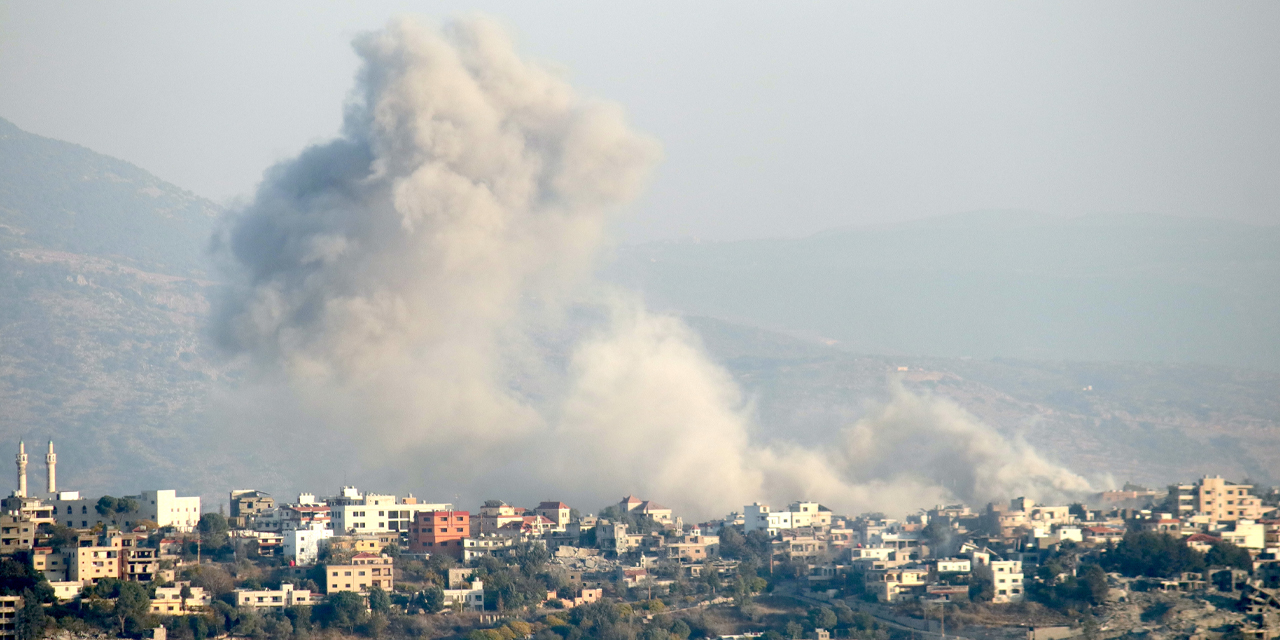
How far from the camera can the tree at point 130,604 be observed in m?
51.0

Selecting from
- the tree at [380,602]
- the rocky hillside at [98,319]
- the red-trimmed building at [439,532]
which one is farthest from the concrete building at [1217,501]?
the rocky hillside at [98,319]

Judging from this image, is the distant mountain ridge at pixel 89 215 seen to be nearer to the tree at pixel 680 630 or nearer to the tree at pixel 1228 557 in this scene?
the tree at pixel 680 630

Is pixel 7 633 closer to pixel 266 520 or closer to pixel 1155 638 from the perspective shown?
pixel 266 520

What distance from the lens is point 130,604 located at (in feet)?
168

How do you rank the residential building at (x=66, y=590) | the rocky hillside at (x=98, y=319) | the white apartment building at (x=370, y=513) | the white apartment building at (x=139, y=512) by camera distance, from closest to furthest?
the residential building at (x=66, y=590)
the white apartment building at (x=139, y=512)
the white apartment building at (x=370, y=513)
the rocky hillside at (x=98, y=319)

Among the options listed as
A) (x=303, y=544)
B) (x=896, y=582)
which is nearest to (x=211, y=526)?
(x=303, y=544)

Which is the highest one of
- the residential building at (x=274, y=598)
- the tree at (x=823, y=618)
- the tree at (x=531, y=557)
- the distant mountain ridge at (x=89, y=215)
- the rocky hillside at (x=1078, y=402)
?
the distant mountain ridge at (x=89, y=215)

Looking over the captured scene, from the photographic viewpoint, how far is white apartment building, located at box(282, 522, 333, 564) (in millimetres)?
58781

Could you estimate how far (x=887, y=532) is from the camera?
2630 inches

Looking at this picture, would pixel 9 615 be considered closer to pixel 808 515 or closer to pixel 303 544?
pixel 303 544

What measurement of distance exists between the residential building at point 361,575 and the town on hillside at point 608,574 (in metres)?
0.06

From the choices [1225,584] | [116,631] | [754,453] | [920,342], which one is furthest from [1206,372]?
[116,631]

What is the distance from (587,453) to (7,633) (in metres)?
35.3

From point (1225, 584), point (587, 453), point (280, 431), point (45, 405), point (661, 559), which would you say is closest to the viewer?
point (1225, 584)
